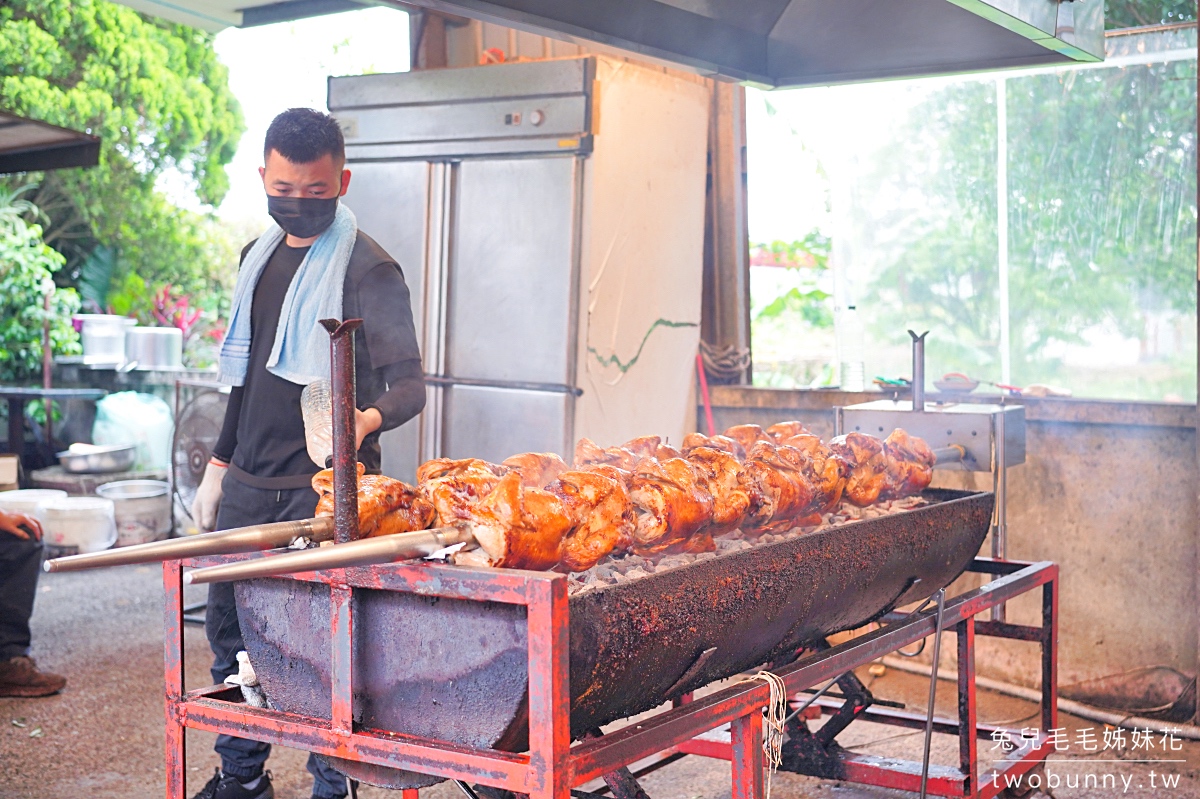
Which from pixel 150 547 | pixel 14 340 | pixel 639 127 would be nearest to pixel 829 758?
pixel 150 547

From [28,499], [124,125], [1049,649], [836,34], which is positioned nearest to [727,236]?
[836,34]

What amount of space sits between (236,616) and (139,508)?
5239 mm

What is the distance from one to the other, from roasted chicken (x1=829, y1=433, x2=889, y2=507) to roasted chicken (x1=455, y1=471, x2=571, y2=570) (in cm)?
134

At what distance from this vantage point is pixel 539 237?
5352 mm

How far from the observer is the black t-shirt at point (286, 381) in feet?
10.1

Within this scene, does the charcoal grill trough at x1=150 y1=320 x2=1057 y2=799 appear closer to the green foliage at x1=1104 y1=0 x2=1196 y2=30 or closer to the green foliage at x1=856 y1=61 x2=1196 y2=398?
the green foliage at x1=856 y1=61 x2=1196 y2=398

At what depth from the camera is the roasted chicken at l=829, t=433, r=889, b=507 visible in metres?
3.14

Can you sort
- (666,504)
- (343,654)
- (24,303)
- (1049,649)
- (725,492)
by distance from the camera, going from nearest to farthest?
(343,654), (666,504), (725,492), (1049,649), (24,303)

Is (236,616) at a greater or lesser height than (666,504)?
lesser

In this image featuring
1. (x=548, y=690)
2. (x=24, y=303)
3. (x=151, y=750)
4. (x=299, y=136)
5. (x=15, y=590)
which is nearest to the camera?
(x=548, y=690)

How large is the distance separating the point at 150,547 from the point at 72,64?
1573 cm

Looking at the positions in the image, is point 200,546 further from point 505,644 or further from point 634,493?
point 634,493

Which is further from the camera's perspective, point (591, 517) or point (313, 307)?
point (313, 307)

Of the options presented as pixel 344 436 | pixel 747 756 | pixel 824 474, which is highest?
pixel 344 436
